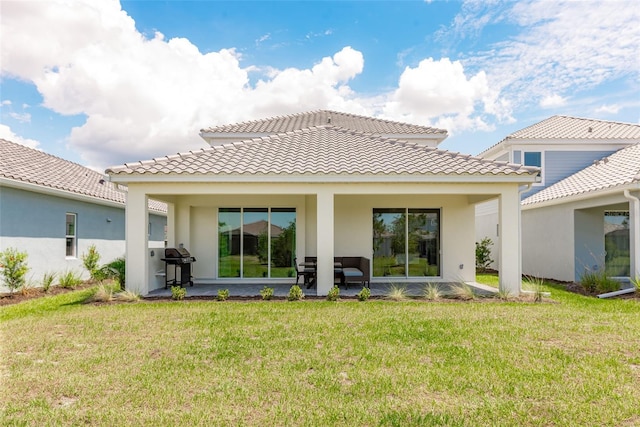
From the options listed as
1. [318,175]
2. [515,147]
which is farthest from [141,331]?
[515,147]

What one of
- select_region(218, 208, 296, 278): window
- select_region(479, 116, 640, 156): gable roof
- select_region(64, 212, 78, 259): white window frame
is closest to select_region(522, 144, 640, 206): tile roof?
select_region(479, 116, 640, 156): gable roof

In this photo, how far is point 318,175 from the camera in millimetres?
10773

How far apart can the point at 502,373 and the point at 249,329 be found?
170 inches

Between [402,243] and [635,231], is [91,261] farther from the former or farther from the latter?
[635,231]

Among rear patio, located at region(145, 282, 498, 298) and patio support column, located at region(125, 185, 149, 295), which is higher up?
patio support column, located at region(125, 185, 149, 295)

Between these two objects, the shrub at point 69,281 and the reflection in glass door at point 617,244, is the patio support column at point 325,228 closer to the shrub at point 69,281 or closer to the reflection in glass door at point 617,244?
the shrub at point 69,281

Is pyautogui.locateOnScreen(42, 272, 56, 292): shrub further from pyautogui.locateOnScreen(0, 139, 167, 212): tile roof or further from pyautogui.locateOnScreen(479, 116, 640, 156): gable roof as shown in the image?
pyautogui.locateOnScreen(479, 116, 640, 156): gable roof

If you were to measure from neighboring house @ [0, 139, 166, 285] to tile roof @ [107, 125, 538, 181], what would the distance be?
213 centimetres

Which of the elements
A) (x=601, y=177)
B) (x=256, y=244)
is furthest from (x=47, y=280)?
(x=601, y=177)

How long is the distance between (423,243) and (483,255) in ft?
22.8

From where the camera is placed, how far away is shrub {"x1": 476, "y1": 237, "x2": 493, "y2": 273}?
19344 mm

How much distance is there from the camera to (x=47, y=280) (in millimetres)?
12969

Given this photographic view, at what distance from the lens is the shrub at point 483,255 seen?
19344mm

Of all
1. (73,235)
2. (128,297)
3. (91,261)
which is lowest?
(128,297)
